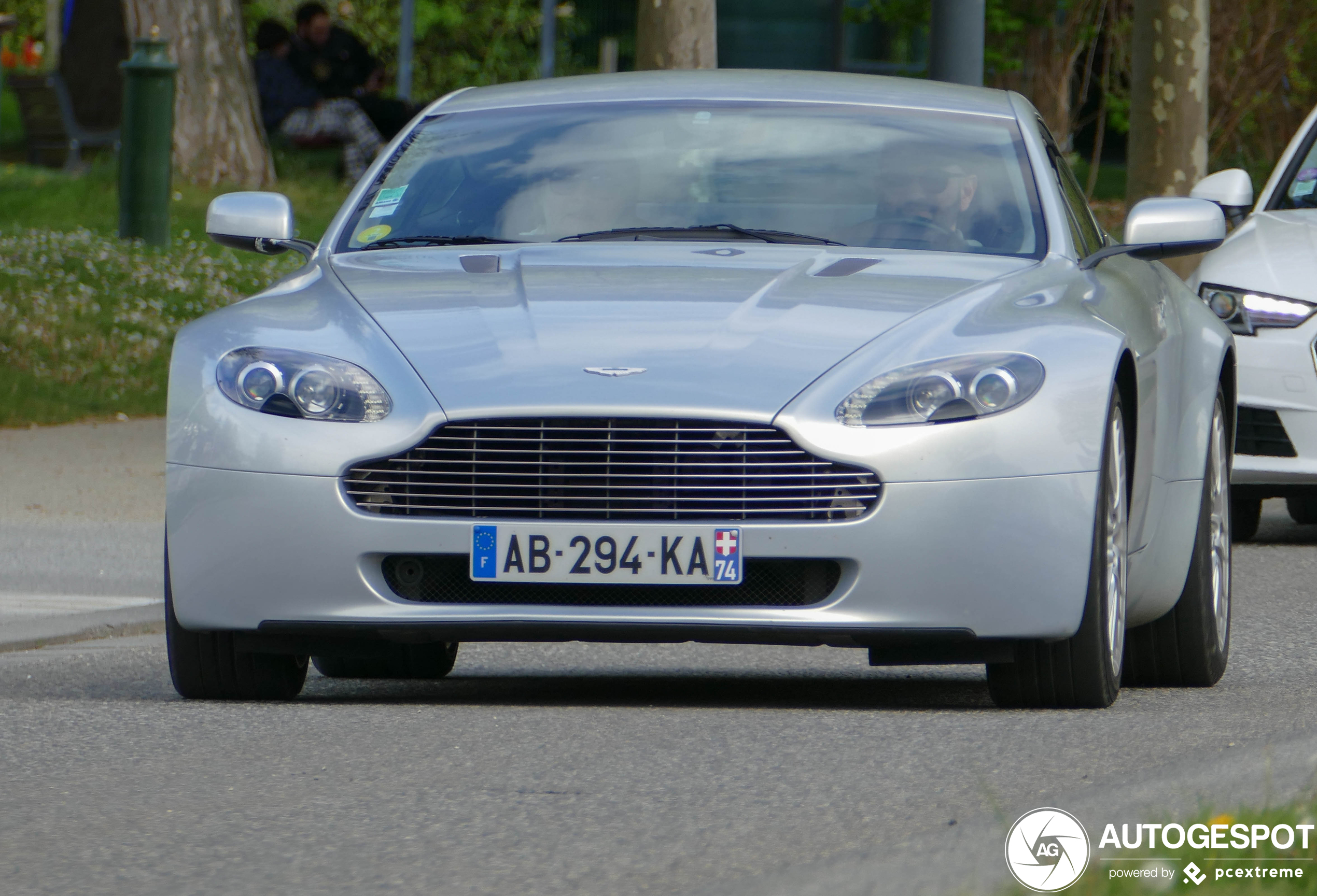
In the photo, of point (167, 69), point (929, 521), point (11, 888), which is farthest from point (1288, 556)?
point (167, 69)

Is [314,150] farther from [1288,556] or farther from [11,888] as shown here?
[11,888]

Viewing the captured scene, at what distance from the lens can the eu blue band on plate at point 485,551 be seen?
5.27 m

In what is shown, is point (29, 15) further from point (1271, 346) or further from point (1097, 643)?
point (1097, 643)

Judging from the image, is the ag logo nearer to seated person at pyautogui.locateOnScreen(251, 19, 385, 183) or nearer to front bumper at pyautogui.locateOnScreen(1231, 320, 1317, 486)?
front bumper at pyautogui.locateOnScreen(1231, 320, 1317, 486)

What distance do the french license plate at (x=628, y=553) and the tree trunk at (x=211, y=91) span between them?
1569 centimetres

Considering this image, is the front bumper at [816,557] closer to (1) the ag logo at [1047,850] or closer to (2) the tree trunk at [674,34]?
(1) the ag logo at [1047,850]

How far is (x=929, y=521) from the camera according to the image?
5.23m

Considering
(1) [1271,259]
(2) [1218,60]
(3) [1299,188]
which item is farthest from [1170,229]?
(2) [1218,60]

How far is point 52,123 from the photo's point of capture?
78.6 feet

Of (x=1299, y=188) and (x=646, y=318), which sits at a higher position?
(x=646, y=318)

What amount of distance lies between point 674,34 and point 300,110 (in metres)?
8.24

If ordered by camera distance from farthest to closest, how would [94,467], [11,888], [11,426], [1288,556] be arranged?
[11,426] < [94,467] < [1288,556] < [11,888]

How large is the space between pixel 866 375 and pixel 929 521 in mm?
325

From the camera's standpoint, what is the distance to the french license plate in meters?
5.23
